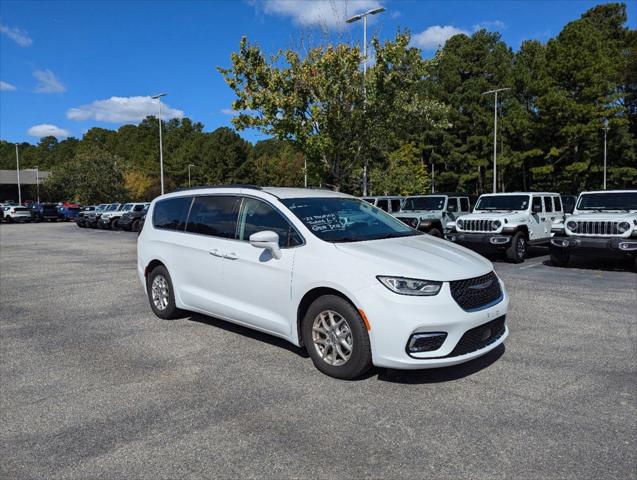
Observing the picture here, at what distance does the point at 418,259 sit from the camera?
4379 mm

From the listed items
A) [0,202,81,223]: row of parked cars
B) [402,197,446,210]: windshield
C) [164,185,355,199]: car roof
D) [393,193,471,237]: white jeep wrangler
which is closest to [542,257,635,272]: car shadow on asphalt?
[393,193,471,237]: white jeep wrangler

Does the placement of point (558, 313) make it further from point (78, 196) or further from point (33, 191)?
point (33, 191)

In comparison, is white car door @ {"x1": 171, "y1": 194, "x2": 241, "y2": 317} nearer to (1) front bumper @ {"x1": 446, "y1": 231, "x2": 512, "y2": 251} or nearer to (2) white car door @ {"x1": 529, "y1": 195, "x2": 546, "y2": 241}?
(1) front bumper @ {"x1": 446, "y1": 231, "x2": 512, "y2": 251}

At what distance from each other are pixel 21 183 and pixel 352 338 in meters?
88.0

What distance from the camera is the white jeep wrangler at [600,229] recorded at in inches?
416

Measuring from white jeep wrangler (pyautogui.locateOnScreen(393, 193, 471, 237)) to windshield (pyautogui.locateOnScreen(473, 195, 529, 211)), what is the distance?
4.41 feet

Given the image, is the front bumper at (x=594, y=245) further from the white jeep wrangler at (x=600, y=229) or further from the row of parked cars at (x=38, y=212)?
the row of parked cars at (x=38, y=212)

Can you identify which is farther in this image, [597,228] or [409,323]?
[597,228]

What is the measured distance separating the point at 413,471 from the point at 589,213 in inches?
419

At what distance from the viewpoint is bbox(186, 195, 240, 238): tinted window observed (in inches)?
217

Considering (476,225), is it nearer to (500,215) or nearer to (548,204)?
(500,215)

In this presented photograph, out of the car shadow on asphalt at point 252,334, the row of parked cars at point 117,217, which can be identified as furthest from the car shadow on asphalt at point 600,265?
the row of parked cars at point 117,217

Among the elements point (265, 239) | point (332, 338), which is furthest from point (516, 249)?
point (265, 239)

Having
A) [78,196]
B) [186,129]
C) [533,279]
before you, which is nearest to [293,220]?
[533,279]
